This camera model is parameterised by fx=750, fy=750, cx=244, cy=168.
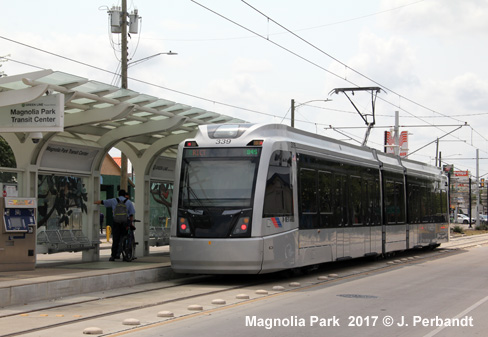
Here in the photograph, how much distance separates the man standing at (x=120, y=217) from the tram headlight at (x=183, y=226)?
3.08 meters

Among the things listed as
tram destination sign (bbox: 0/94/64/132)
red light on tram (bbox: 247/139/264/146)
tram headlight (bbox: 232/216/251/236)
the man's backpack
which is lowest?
tram headlight (bbox: 232/216/251/236)

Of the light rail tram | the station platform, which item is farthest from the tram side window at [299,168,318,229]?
the station platform

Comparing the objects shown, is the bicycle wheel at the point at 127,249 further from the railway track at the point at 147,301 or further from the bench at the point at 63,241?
the railway track at the point at 147,301

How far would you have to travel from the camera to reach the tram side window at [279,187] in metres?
14.8

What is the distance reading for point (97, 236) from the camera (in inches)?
712

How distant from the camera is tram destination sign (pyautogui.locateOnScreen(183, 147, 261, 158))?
15.0m

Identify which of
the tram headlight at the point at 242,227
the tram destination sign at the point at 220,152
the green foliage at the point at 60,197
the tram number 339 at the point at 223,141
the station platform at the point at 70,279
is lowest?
the station platform at the point at 70,279

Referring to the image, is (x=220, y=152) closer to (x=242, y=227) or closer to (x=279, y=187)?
(x=279, y=187)

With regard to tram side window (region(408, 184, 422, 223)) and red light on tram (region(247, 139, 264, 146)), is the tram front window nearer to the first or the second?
red light on tram (region(247, 139, 264, 146))

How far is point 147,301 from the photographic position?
1229cm

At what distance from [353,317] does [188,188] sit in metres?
5.75

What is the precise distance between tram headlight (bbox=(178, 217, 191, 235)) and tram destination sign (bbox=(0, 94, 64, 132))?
3.08m

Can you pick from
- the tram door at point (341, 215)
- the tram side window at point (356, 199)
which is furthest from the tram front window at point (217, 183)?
the tram side window at point (356, 199)

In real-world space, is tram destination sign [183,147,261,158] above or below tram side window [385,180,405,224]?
above
